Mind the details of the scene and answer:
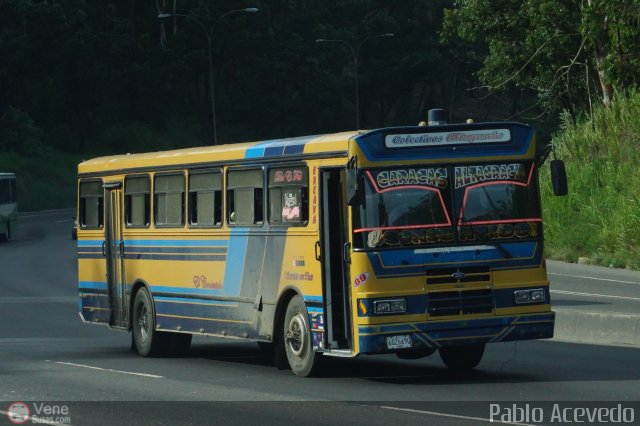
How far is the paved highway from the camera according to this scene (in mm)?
12711

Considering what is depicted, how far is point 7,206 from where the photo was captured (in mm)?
55406

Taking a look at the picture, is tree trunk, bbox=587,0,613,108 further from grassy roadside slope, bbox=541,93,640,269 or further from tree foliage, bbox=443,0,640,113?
grassy roadside slope, bbox=541,93,640,269

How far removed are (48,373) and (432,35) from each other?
85119 millimetres

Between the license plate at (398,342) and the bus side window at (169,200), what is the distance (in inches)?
194

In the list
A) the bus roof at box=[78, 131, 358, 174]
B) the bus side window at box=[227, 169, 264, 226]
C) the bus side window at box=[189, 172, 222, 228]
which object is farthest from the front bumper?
the bus side window at box=[189, 172, 222, 228]

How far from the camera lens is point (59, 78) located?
283 feet

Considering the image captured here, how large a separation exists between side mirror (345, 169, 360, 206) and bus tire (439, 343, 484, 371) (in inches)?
95.6

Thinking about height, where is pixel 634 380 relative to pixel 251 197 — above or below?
below

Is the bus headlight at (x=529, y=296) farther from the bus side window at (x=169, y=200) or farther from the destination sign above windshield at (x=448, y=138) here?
the bus side window at (x=169, y=200)

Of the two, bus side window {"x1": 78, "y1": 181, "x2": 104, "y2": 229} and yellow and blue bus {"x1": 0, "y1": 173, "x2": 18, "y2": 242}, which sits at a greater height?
yellow and blue bus {"x1": 0, "y1": 173, "x2": 18, "y2": 242}

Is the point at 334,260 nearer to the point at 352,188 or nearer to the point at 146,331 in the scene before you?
the point at 352,188

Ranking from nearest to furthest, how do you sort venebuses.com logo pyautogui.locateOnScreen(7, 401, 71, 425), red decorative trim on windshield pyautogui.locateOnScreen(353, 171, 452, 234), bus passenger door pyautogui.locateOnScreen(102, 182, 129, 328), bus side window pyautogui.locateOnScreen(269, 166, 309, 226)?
1. venebuses.com logo pyautogui.locateOnScreen(7, 401, 71, 425)
2. red decorative trim on windshield pyautogui.locateOnScreen(353, 171, 452, 234)
3. bus side window pyautogui.locateOnScreen(269, 166, 309, 226)
4. bus passenger door pyautogui.locateOnScreen(102, 182, 129, 328)

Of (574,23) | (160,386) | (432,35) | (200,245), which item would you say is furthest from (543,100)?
(432,35)

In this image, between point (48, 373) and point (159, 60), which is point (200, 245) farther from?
point (159, 60)
